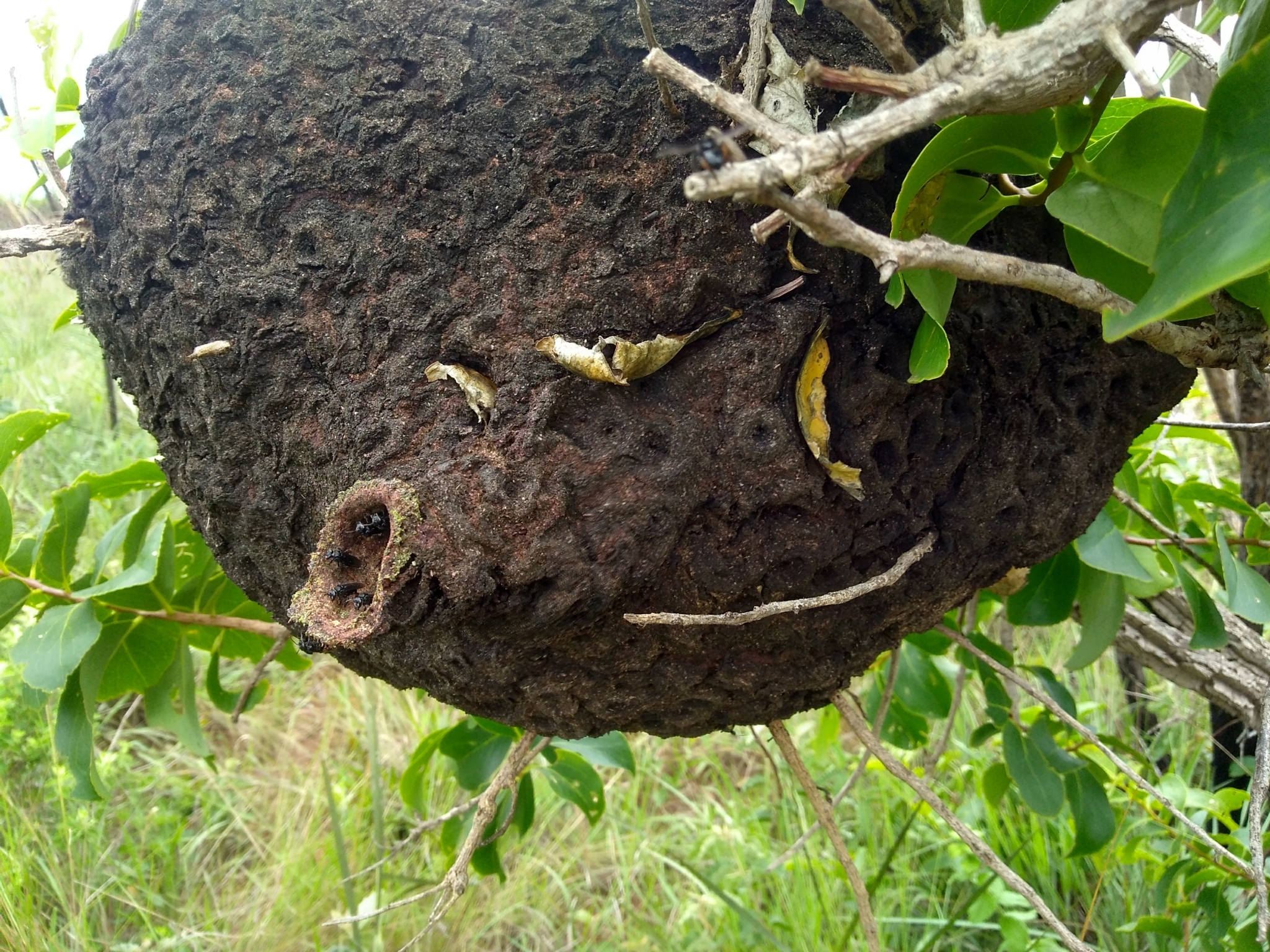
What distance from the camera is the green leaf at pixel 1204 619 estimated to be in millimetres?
949

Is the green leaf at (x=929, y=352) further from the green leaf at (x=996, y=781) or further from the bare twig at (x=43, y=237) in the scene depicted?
the green leaf at (x=996, y=781)

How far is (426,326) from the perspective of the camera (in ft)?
1.94


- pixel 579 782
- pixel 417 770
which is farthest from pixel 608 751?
pixel 417 770

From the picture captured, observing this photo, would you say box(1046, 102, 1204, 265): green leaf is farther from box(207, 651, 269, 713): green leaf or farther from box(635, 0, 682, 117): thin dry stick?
box(207, 651, 269, 713): green leaf

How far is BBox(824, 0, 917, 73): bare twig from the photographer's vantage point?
1.35 ft

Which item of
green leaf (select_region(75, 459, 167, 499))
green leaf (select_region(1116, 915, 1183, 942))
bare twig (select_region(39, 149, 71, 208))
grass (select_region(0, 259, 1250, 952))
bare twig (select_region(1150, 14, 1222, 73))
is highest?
bare twig (select_region(39, 149, 71, 208))

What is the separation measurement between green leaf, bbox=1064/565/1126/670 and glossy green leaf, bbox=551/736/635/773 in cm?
57

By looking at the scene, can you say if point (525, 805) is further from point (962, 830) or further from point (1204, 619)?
point (1204, 619)

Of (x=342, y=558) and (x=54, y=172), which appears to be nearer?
(x=342, y=558)

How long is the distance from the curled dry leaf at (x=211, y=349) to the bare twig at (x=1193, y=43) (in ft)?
2.08

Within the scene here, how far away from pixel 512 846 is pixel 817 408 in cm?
179

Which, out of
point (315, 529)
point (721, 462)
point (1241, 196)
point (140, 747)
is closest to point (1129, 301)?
point (1241, 196)

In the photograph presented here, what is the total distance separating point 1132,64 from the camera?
0.37 meters

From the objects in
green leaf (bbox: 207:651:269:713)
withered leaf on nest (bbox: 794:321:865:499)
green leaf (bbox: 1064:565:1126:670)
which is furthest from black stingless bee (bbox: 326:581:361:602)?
green leaf (bbox: 1064:565:1126:670)
